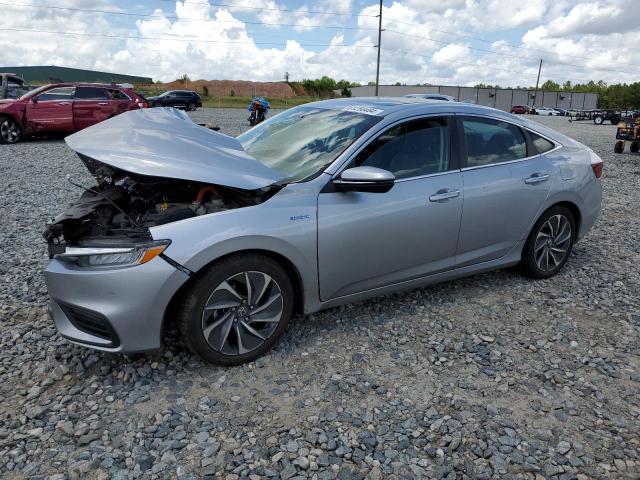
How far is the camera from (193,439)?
2391mm

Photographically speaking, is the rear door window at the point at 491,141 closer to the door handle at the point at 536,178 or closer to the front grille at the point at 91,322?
the door handle at the point at 536,178

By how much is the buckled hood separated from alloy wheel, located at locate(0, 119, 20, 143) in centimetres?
1179

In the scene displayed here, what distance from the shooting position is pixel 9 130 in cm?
Result: 1286

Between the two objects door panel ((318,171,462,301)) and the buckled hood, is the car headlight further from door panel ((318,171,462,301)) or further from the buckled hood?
door panel ((318,171,462,301))

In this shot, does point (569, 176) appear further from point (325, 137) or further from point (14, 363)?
point (14, 363)

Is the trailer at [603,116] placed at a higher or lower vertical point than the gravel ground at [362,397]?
higher

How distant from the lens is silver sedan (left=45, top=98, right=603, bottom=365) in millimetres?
2639

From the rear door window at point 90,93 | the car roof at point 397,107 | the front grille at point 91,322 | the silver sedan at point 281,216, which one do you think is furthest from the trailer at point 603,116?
the front grille at point 91,322

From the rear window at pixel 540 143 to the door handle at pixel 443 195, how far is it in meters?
1.12

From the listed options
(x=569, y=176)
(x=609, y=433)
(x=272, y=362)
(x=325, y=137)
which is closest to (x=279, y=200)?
(x=325, y=137)

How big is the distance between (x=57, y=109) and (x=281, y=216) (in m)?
12.9

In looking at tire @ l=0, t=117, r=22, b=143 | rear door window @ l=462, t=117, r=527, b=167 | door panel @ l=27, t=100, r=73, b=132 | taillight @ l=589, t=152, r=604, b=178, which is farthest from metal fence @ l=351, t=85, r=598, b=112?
rear door window @ l=462, t=117, r=527, b=167

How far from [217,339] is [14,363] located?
132 cm

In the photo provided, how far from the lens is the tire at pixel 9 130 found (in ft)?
41.7
